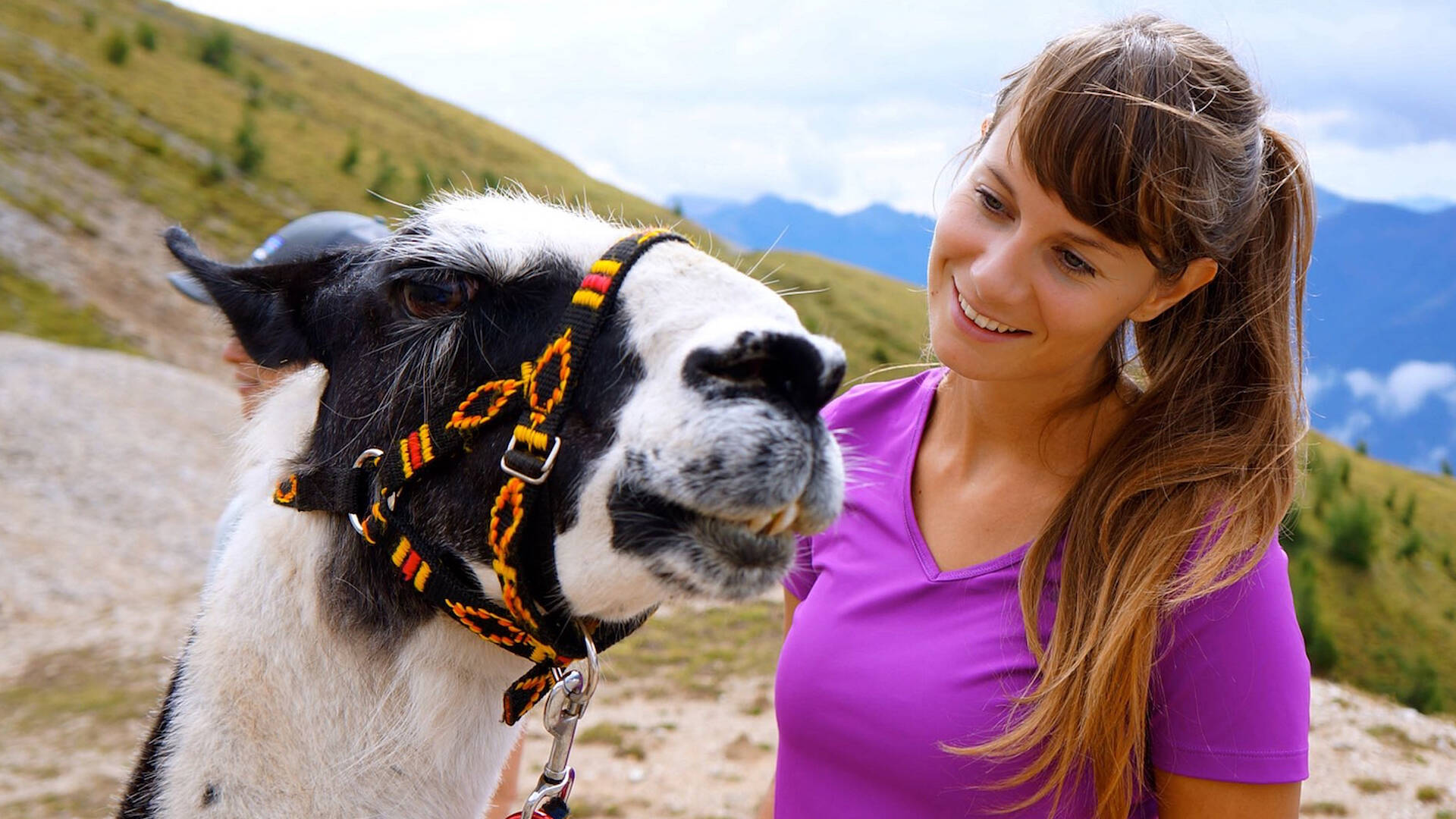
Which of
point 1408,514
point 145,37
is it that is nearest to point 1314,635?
point 1408,514

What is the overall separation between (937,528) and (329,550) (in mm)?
1286

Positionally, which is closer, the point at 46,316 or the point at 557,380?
the point at 557,380

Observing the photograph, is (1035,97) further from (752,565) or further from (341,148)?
(341,148)

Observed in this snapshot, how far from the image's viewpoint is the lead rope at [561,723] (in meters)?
1.76

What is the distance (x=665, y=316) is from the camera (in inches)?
66.5

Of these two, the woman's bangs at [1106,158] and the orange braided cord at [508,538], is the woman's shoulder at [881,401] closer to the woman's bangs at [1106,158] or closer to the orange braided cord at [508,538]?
the woman's bangs at [1106,158]

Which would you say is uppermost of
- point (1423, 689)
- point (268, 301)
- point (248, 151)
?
point (268, 301)

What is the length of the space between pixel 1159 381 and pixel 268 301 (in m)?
1.93

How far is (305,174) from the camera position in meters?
34.9

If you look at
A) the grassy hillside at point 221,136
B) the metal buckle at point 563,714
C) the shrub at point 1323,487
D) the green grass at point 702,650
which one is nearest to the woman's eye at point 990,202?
the metal buckle at point 563,714

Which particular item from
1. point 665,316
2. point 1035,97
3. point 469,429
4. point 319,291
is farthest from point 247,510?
point 1035,97

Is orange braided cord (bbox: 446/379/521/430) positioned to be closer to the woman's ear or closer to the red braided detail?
the red braided detail

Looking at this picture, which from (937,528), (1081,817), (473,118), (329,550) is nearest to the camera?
(329,550)

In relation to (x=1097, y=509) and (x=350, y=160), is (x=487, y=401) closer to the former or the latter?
(x=1097, y=509)
